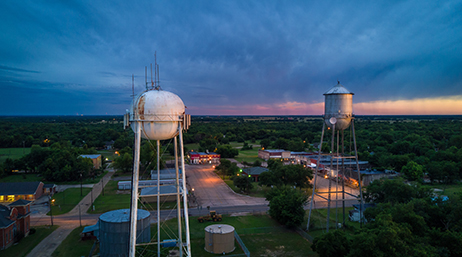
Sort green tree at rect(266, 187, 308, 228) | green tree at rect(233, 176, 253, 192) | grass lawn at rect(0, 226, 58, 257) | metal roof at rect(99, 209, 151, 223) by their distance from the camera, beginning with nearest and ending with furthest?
metal roof at rect(99, 209, 151, 223) < grass lawn at rect(0, 226, 58, 257) < green tree at rect(266, 187, 308, 228) < green tree at rect(233, 176, 253, 192)

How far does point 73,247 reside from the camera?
26156 mm

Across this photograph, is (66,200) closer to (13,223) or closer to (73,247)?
(13,223)

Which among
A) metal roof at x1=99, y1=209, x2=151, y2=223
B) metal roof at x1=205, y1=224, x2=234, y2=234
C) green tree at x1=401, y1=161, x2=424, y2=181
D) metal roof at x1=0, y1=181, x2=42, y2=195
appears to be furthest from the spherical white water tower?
green tree at x1=401, y1=161, x2=424, y2=181

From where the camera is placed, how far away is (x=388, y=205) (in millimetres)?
25250

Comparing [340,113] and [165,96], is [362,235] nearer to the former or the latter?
[340,113]

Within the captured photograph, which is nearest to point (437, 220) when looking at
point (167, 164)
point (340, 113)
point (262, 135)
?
point (340, 113)

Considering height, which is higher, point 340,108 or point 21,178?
point 340,108

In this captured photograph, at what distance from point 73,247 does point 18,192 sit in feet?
72.2

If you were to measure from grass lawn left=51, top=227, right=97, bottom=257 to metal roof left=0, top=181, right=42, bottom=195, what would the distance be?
18219mm

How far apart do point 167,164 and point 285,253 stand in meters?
50.2

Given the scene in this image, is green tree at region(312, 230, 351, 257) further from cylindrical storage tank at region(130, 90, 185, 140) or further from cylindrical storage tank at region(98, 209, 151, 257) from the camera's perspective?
cylindrical storage tank at region(98, 209, 151, 257)

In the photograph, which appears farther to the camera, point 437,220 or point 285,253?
point 285,253

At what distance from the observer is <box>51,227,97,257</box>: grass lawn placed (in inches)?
981

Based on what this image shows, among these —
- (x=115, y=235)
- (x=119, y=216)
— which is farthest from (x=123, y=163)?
(x=115, y=235)
